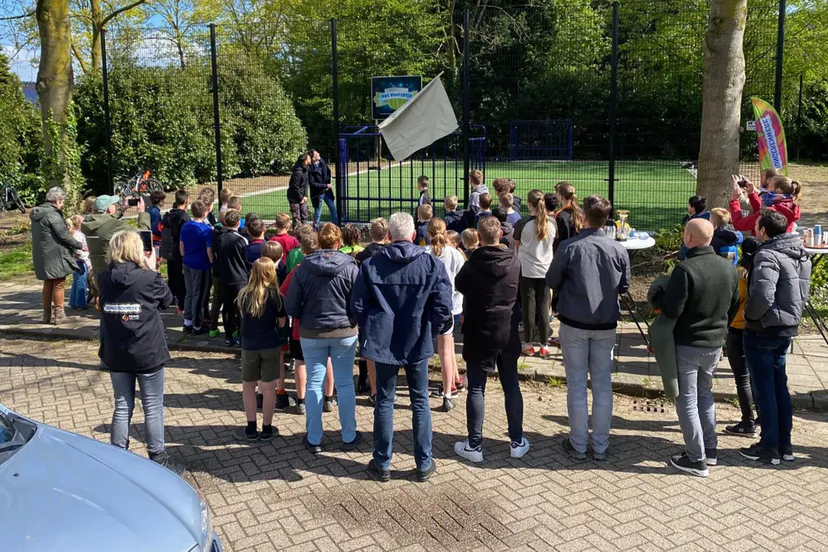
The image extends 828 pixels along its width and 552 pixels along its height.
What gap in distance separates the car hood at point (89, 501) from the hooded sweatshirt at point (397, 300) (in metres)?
1.87

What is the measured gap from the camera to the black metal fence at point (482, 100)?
495 inches

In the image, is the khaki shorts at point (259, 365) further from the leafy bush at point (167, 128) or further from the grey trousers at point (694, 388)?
the leafy bush at point (167, 128)

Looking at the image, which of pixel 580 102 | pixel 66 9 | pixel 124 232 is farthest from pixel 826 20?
pixel 124 232

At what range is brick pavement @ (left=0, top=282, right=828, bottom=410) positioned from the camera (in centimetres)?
706

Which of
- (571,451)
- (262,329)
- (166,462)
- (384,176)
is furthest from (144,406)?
(384,176)

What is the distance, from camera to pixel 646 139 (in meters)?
12.7

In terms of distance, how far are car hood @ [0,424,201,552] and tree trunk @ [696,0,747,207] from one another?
29.5 ft

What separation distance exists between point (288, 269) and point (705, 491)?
418cm

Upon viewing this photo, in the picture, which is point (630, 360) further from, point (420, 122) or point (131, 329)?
point (420, 122)

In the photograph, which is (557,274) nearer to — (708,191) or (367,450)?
(367,450)

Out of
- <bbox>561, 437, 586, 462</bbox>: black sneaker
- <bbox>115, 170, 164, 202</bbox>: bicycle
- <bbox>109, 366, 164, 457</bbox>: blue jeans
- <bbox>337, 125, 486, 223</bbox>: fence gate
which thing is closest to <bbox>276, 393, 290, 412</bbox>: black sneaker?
<bbox>109, 366, 164, 457</bbox>: blue jeans

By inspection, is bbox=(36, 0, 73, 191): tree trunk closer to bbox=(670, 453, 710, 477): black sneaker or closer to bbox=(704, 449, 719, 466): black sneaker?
bbox=(670, 453, 710, 477): black sneaker

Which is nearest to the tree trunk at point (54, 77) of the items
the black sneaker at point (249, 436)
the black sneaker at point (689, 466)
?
the black sneaker at point (249, 436)

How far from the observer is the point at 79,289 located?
10562 millimetres
